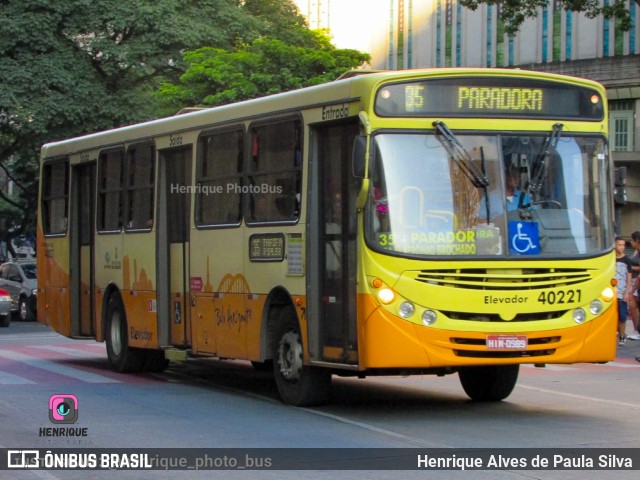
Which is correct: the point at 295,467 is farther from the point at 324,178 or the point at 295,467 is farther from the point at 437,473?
the point at 324,178

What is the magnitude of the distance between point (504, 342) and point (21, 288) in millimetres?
27499

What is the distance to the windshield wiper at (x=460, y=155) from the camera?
1173 centimetres

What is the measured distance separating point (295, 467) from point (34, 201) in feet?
141

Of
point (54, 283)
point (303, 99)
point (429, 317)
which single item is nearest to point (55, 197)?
point (54, 283)

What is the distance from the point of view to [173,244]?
1614 centimetres

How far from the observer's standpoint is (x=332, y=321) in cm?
1234

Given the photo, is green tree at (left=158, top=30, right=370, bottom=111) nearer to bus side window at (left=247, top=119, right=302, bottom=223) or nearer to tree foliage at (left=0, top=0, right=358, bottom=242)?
tree foliage at (left=0, top=0, right=358, bottom=242)

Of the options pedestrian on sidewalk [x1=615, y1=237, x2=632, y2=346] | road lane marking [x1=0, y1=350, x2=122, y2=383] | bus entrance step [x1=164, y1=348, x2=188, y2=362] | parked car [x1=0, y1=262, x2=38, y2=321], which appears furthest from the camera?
parked car [x1=0, y1=262, x2=38, y2=321]

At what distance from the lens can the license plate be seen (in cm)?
1161

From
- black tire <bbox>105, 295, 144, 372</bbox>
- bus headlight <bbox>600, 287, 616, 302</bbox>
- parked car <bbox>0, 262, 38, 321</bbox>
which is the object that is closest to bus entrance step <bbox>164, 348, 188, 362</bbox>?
black tire <bbox>105, 295, 144, 372</bbox>

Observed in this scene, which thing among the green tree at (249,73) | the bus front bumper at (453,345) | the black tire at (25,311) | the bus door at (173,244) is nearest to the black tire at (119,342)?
the bus door at (173,244)

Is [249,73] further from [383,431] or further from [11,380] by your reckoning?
[383,431]

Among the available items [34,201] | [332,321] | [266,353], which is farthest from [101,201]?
[34,201]

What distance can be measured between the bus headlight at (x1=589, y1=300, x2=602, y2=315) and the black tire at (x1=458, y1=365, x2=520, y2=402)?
1.47 meters
